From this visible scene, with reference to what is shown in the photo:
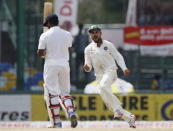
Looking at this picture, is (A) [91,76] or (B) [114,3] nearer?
(A) [91,76]

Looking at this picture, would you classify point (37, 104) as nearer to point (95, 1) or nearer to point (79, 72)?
point (79, 72)

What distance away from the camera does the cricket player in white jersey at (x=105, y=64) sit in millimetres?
17984

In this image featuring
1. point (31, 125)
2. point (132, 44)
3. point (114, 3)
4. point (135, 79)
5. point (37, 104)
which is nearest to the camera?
point (31, 125)

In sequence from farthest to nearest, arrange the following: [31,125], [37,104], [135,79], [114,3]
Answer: [114,3], [135,79], [37,104], [31,125]

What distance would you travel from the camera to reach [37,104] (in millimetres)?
21859

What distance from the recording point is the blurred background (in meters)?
21.9

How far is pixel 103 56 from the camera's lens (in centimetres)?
1820

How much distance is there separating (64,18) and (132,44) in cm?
248

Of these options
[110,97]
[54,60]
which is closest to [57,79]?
[54,60]

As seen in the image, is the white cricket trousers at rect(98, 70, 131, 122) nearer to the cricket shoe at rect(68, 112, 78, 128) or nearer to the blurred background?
the cricket shoe at rect(68, 112, 78, 128)

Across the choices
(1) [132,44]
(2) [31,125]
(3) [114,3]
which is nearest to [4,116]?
(2) [31,125]

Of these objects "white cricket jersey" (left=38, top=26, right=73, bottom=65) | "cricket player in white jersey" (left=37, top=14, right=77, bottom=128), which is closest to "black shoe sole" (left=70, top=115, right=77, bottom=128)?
"cricket player in white jersey" (left=37, top=14, right=77, bottom=128)

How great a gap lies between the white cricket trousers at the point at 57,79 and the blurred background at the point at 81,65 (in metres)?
4.83

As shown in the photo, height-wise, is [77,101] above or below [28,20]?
below
